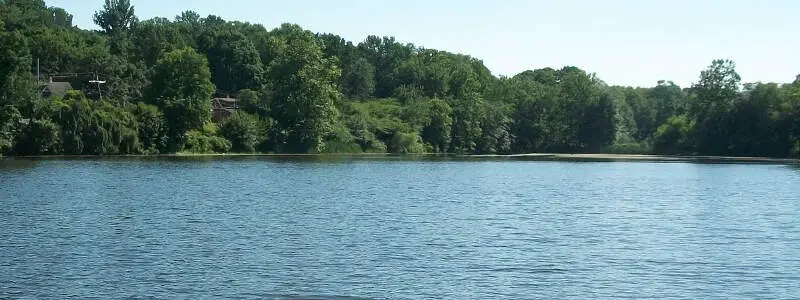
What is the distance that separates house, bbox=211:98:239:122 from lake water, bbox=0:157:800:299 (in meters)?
81.2

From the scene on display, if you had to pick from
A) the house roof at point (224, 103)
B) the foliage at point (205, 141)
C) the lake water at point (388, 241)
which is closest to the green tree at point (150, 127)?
the foliage at point (205, 141)

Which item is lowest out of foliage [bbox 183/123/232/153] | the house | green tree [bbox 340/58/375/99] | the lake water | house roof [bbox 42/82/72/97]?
the lake water

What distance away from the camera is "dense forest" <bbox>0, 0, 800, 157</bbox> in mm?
117812

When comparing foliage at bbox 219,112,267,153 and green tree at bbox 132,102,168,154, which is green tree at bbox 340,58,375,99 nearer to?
foliage at bbox 219,112,267,153

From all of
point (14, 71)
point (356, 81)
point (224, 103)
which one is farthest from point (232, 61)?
point (14, 71)

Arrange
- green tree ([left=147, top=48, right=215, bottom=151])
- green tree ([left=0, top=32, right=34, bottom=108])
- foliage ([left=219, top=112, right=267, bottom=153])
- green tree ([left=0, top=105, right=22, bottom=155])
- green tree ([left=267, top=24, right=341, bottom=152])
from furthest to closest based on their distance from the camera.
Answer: green tree ([left=267, top=24, right=341, bottom=152]) < foliage ([left=219, top=112, right=267, bottom=153]) < green tree ([left=147, top=48, right=215, bottom=151]) < green tree ([left=0, top=32, right=34, bottom=108]) < green tree ([left=0, top=105, right=22, bottom=155])

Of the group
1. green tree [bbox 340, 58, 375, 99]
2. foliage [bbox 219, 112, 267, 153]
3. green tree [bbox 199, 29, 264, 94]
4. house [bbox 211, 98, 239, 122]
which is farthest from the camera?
green tree [bbox 340, 58, 375, 99]

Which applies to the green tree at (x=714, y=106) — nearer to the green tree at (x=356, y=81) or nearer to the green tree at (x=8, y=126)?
the green tree at (x=356, y=81)

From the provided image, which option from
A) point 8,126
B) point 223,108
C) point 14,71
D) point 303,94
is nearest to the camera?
point 8,126

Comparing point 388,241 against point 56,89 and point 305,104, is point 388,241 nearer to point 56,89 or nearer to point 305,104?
point 305,104

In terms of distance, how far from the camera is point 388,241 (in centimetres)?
3775

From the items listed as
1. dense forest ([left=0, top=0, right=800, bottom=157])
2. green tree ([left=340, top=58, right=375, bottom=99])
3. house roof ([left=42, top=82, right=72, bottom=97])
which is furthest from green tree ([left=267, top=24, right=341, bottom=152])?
green tree ([left=340, top=58, right=375, bottom=99])

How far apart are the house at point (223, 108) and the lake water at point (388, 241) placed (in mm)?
81241

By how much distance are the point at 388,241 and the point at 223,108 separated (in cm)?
12092
